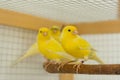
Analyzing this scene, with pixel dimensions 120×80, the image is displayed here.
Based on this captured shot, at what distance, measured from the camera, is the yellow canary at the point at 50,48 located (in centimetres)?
71

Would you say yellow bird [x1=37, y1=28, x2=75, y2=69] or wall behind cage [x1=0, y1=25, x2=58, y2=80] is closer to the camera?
yellow bird [x1=37, y1=28, x2=75, y2=69]

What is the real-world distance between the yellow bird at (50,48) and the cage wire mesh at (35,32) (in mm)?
220

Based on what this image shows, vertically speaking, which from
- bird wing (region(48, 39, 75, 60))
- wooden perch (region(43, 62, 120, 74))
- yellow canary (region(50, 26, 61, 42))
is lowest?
wooden perch (region(43, 62, 120, 74))

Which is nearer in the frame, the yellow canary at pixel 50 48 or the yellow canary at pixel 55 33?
the yellow canary at pixel 50 48

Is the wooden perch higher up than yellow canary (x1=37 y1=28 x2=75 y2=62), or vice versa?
yellow canary (x1=37 y1=28 x2=75 y2=62)

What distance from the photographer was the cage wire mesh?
0.93 metres

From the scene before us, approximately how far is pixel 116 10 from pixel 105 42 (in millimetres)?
178

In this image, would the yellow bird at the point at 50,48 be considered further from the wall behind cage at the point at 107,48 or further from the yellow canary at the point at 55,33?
the wall behind cage at the point at 107,48

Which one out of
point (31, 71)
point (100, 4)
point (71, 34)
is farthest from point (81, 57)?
point (31, 71)

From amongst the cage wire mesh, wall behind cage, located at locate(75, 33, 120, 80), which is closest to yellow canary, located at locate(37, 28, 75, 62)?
the cage wire mesh

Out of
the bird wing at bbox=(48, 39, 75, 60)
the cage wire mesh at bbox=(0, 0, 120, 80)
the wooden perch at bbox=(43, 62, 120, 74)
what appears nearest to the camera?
the wooden perch at bbox=(43, 62, 120, 74)

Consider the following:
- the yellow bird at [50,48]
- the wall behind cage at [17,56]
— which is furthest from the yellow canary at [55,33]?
the wall behind cage at [17,56]

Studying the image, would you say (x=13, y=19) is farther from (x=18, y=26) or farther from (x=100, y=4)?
(x=100, y=4)

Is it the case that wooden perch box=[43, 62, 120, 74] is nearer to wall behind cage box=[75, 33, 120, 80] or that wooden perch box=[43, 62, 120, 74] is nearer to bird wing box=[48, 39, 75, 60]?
bird wing box=[48, 39, 75, 60]
